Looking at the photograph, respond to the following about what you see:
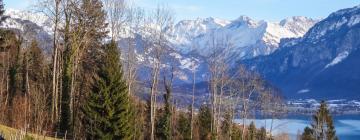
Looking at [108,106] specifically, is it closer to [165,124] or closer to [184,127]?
[165,124]

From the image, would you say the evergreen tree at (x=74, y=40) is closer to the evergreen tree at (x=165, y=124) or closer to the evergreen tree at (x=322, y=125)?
the evergreen tree at (x=165, y=124)

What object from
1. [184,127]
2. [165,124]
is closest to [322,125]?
[184,127]

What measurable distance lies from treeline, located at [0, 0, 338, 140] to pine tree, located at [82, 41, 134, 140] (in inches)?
2.8

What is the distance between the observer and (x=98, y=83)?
41.5 m

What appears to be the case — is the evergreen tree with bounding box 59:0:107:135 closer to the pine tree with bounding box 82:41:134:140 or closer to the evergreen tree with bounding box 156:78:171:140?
the pine tree with bounding box 82:41:134:140

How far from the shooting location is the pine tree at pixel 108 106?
133ft

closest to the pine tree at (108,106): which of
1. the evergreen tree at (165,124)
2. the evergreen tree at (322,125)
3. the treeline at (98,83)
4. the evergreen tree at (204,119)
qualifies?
the treeline at (98,83)

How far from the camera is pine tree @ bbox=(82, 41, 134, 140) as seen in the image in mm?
40500

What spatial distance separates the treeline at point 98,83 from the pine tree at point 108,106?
0.23 ft

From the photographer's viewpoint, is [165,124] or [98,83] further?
[165,124]

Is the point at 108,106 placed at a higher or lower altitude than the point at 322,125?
higher

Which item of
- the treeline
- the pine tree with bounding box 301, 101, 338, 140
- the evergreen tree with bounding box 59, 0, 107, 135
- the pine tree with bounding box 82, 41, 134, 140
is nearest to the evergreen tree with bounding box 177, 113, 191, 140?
the treeline

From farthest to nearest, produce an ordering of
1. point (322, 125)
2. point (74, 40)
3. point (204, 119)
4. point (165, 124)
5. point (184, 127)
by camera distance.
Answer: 1. point (322, 125)
2. point (204, 119)
3. point (184, 127)
4. point (165, 124)
5. point (74, 40)

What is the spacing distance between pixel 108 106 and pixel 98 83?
71.6 inches
